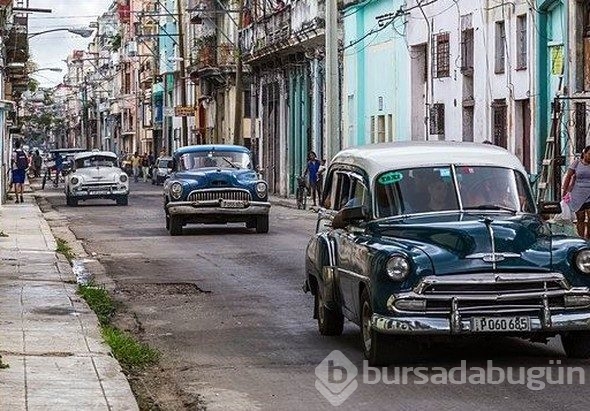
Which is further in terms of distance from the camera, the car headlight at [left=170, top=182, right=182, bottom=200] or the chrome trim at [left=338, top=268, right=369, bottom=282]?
the car headlight at [left=170, top=182, right=182, bottom=200]

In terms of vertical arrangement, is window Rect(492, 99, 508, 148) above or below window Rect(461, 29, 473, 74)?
below

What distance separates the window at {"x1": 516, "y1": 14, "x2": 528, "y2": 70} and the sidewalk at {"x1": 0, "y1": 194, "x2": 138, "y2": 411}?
1413 centimetres

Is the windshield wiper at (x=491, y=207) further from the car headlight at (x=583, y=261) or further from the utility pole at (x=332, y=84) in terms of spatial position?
the utility pole at (x=332, y=84)

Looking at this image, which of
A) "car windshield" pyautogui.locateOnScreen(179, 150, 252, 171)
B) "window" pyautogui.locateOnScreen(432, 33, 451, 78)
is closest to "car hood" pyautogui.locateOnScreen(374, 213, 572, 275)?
"car windshield" pyautogui.locateOnScreen(179, 150, 252, 171)

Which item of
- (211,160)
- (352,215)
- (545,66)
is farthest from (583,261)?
(545,66)

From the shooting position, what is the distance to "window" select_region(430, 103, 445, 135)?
40188 mm

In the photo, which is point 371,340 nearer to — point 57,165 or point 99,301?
point 99,301

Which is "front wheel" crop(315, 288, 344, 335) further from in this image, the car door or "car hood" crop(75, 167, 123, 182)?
"car hood" crop(75, 167, 123, 182)

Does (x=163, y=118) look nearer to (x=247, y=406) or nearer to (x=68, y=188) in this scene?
(x=68, y=188)

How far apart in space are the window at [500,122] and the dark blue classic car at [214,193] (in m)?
6.61

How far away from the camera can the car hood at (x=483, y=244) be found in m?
11.7

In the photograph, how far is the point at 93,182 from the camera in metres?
48.3

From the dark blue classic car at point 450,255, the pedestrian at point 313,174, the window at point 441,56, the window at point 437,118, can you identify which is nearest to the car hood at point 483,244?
the dark blue classic car at point 450,255

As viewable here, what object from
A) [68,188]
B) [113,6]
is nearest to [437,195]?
[68,188]
